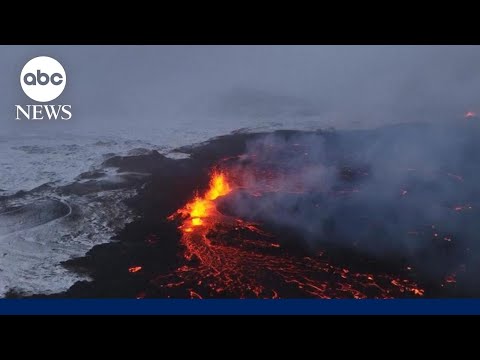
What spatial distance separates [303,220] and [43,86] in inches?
141

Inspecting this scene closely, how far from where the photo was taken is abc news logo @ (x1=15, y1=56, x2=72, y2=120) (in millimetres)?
5242

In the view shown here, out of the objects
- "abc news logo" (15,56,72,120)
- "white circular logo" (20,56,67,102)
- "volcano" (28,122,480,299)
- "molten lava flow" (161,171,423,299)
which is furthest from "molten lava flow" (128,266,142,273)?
"white circular logo" (20,56,67,102)

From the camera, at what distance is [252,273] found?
5.03 m

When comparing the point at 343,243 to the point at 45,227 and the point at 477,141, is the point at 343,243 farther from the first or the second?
the point at 45,227

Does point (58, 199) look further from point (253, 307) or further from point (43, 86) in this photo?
point (253, 307)

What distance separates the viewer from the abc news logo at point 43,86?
5.24m

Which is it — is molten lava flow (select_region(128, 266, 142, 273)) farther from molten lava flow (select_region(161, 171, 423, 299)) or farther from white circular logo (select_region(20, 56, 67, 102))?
white circular logo (select_region(20, 56, 67, 102))

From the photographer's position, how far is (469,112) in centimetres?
647

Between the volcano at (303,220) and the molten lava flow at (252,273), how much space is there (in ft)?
0.04

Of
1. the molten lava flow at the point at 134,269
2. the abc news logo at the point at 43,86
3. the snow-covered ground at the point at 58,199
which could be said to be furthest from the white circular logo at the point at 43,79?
the molten lava flow at the point at 134,269

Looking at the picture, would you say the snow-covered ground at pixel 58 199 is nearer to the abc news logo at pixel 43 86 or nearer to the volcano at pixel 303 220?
the volcano at pixel 303 220

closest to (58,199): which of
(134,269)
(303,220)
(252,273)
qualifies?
(134,269)

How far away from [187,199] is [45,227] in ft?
5.92

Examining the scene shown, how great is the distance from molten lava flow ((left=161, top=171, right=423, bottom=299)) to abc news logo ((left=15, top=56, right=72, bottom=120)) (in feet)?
6.87
